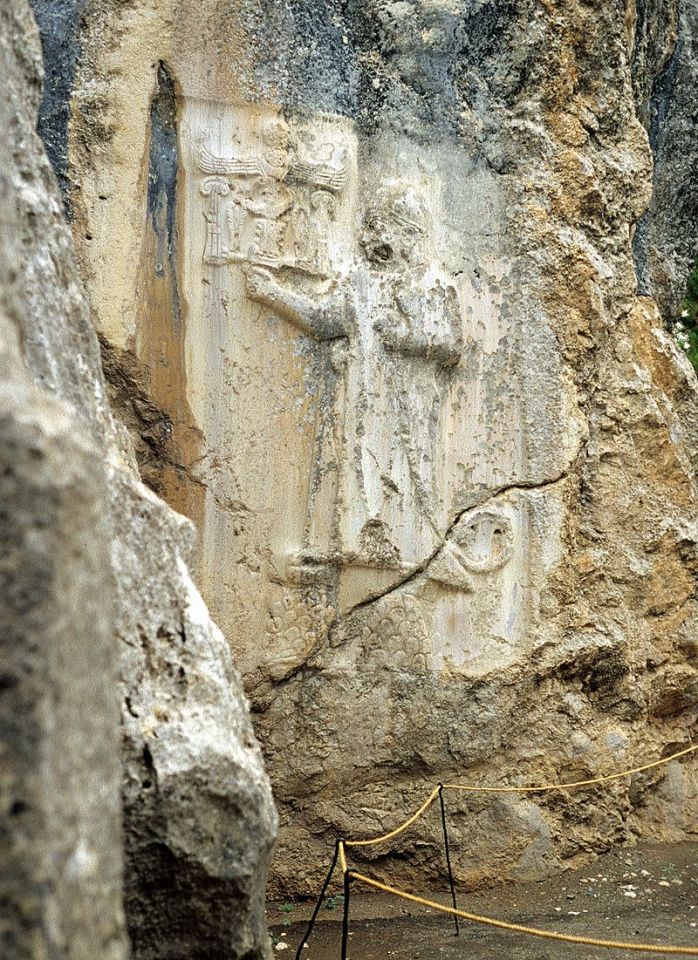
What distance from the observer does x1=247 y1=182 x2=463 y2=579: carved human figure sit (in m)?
4.99

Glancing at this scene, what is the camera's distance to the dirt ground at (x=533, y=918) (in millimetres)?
4574

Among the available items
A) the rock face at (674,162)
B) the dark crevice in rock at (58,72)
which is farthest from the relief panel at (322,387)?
the rock face at (674,162)

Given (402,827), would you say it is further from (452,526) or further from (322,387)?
(322,387)

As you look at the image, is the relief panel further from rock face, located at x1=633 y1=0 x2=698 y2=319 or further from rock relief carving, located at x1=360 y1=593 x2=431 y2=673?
rock face, located at x1=633 y1=0 x2=698 y2=319

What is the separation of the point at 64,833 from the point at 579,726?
3.67 metres

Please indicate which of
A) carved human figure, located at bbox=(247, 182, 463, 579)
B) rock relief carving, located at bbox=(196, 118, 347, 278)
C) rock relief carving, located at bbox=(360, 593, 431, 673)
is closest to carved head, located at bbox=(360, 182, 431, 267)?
carved human figure, located at bbox=(247, 182, 463, 579)

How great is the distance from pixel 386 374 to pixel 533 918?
2.14m

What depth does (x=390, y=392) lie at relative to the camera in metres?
A: 5.04

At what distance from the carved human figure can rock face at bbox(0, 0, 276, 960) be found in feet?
4.81

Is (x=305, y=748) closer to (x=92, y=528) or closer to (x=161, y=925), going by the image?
(x=161, y=925)

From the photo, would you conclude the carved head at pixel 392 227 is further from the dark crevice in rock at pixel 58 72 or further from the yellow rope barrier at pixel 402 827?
the yellow rope barrier at pixel 402 827

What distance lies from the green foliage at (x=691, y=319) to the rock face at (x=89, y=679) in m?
5.71

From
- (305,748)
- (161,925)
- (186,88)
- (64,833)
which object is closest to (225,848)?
(161,925)

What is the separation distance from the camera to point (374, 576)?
504cm
